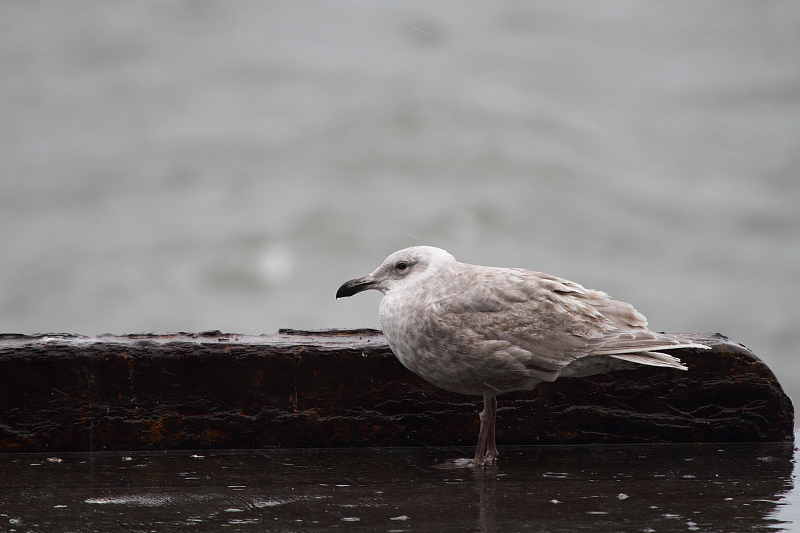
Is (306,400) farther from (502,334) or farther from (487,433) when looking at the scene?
(502,334)

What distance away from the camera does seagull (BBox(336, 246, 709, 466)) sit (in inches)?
179

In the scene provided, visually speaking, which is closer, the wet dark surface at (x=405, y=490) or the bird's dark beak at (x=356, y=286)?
the wet dark surface at (x=405, y=490)

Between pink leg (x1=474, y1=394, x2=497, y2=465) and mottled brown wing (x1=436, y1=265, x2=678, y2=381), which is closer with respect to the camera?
mottled brown wing (x1=436, y1=265, x2=678, y2=381)

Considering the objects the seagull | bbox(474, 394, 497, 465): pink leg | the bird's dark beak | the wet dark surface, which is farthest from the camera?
the bird's dark beak

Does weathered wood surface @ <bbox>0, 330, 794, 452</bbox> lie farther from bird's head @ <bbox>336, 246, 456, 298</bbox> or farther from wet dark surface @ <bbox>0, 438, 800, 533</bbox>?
bird's head @ <bbox>336, 246, 456, 298</bbox>

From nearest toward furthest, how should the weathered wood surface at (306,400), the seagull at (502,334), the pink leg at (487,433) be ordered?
the seagull at (502,334), the pink leg at (487,433), the weathered wood surface at (306,400)

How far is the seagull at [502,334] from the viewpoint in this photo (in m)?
4.54

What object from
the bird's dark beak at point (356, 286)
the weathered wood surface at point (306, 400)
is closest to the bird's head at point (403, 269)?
the bird's dark beak at point (356, 286)

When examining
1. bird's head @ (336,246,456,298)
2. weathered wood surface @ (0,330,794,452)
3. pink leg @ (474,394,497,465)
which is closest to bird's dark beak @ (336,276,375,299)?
bird's head @ (336,246,456,298)

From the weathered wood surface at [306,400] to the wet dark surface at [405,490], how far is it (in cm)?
12

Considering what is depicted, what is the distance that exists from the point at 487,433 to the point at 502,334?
617 millimetres

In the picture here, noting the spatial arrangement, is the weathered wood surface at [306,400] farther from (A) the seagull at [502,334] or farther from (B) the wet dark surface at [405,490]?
(A) the seagull at [502,334]

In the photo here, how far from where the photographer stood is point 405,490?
409cm

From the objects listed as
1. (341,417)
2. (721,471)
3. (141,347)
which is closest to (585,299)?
(721,471)
